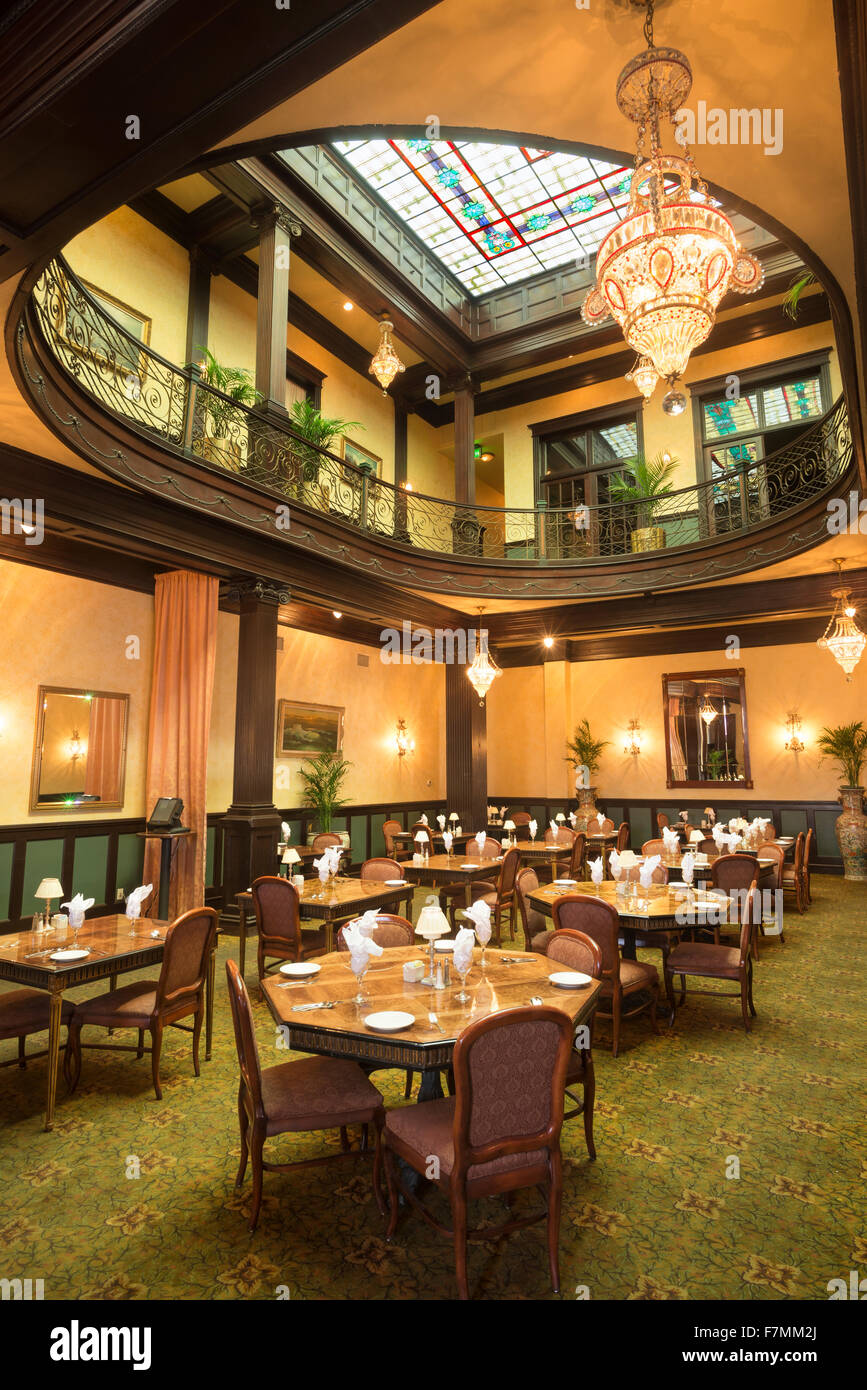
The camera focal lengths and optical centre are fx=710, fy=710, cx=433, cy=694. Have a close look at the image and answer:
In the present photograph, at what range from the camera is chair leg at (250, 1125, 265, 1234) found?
103 inches

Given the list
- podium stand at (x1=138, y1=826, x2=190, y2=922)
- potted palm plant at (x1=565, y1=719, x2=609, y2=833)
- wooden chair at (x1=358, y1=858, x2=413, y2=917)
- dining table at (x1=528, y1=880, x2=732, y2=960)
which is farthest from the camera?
potted palm plant at (x1=565, y1=719, x2=609, y2=833)

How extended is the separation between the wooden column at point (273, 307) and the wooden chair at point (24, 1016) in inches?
236

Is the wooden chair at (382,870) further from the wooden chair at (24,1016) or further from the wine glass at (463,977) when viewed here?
the wine glass at (463,977)

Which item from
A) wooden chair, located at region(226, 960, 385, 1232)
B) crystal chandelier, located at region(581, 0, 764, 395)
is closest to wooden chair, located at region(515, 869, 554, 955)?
wooden chair, located at region(226, 960, 385, 1232)

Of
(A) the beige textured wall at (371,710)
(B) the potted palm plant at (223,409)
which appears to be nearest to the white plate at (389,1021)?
(B) the potted palm plant at (223,409)

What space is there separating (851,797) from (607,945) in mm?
7981

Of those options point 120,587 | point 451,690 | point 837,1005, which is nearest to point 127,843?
point 120,587

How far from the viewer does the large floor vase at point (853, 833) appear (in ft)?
33.8

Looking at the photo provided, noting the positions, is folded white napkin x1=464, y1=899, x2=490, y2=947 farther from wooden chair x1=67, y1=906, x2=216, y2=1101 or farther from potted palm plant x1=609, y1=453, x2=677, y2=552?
potted palm plant x1=609, y1=453, x2=677, y2=552

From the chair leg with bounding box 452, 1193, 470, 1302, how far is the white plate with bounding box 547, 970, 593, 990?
1089 millimetres

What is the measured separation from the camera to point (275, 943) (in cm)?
534

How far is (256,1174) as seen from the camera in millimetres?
2635

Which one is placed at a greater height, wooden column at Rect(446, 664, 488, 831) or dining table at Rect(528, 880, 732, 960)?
wooden column at Rect(446, 664, 488, 831)

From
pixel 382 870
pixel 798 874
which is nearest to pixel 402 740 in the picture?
pixel 382 870
